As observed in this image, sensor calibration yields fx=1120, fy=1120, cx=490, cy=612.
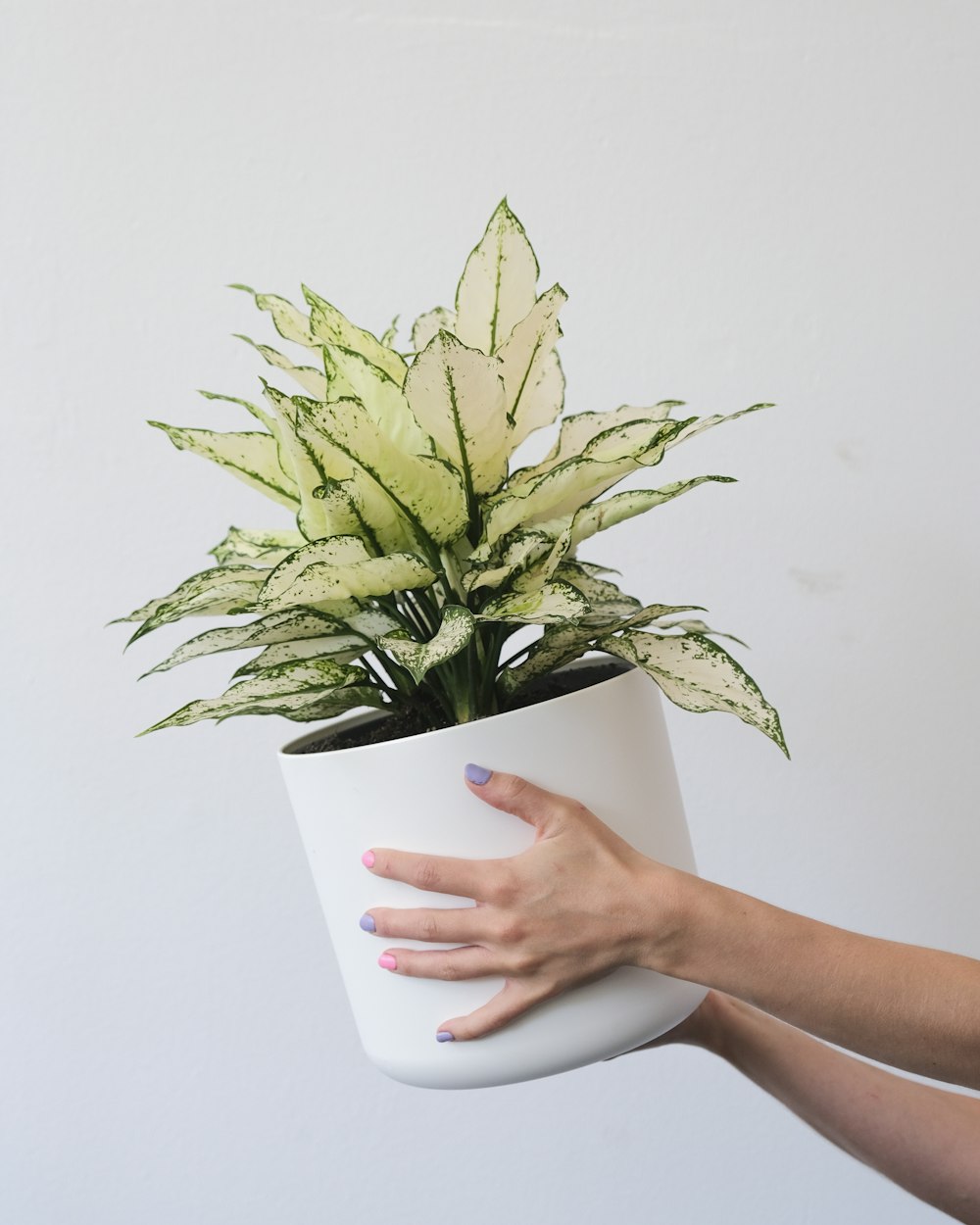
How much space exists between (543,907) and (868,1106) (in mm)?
497

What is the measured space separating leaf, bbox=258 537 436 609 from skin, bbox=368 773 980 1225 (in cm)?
13

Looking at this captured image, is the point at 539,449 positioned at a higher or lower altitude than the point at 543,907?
higher

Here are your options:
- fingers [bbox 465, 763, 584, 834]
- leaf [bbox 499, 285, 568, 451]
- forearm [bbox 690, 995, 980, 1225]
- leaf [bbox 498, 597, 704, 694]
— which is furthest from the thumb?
forearm [bbox 690, 995, 980, 1225]

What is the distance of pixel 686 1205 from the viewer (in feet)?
4.01

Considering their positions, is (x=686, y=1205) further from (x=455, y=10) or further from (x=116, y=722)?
(x=455, y=10)

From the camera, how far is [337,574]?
634mm

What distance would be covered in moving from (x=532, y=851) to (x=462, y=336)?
0.33 m

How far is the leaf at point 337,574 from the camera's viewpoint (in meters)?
0.61

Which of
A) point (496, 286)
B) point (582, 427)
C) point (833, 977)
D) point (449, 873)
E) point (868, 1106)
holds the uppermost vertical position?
point (496, 286)

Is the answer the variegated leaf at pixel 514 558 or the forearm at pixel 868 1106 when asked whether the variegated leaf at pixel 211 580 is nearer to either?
the variegated leaf at pixel 514 558

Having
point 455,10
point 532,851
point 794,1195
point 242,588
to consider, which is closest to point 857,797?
point 794,1195

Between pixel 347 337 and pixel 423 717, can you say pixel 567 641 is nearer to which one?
pixel 423 717

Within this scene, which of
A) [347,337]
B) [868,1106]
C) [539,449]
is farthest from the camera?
[539,449]

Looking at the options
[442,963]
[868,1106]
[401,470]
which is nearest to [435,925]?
[442,963]
